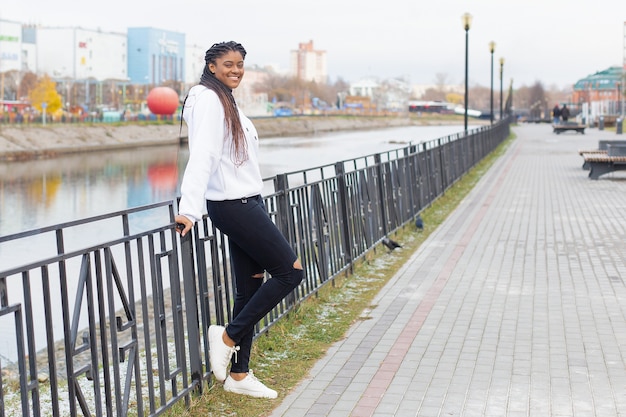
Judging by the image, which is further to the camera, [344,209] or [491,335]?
[344,209]

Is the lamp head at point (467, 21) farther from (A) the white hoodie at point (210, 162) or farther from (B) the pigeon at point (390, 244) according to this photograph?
(A) the white hoodie at point (210, 162)

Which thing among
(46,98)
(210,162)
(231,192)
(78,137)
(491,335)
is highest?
(46,98)

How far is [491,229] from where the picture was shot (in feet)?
41.5

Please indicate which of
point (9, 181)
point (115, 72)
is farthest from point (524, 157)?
point (115, 72)

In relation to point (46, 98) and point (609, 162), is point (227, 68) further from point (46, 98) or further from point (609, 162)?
point (46, 98)

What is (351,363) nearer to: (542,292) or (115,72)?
(542,292)

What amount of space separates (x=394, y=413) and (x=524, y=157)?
27.4 metres

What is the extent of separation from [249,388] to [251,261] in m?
0.71

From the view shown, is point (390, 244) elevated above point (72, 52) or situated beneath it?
situated beneath

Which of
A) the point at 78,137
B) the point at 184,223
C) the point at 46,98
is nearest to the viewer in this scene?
the point at 184,223

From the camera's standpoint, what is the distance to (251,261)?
5.04 m

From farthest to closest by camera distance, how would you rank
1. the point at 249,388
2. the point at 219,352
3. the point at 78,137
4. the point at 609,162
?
1. the point at 78,137
2. the point at 609,162
3. the point at 249,388
4. the point at 219,352

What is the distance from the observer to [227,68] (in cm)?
472

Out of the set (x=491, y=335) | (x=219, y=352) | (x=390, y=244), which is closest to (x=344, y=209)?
(x=390, y=244)
